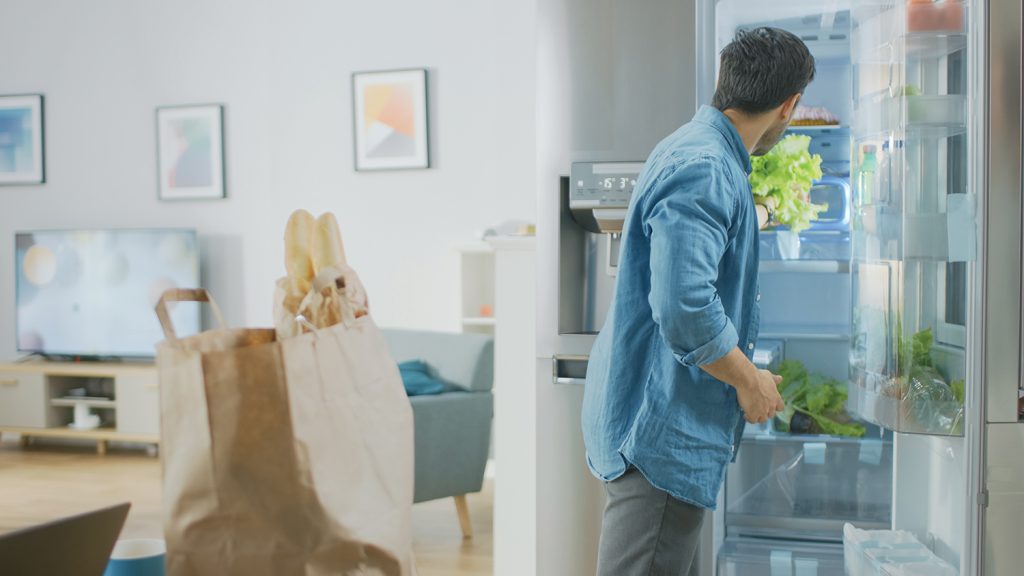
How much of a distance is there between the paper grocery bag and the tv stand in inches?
174

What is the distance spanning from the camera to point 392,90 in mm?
4938

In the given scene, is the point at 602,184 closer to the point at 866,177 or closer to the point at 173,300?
the point at 866,177

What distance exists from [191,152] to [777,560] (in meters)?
4.24

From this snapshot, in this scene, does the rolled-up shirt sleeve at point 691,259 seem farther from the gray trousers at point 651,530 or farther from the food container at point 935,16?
the food container at point 935,16

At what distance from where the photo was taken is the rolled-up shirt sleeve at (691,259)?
137cm

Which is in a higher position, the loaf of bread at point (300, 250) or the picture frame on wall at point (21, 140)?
the picture frame on wall at point (21, 140)

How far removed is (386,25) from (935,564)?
3.92 m

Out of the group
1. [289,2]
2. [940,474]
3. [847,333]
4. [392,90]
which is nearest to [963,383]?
[940,474]

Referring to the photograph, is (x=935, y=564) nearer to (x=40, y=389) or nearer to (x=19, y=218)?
(x=40, y=389)

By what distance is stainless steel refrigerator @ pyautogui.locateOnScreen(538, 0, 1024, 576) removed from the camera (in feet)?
5.58

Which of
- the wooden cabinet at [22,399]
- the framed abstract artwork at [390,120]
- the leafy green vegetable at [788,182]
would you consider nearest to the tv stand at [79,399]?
the wooden cabinet at [22,399]

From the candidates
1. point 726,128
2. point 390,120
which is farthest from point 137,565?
point 390,120

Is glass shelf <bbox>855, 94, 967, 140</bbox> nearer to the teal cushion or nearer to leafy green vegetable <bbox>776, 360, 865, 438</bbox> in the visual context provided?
leafy green vegetable <bbox>776, 360, 865, 438</bbox>

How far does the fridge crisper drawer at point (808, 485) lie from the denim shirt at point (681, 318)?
787 mm
